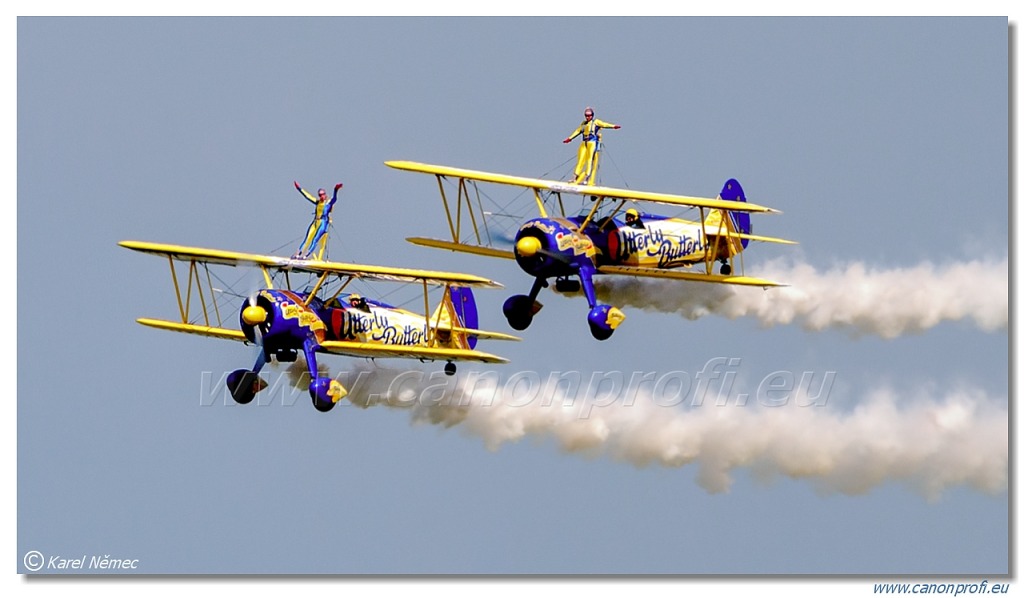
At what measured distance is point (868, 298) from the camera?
126438mm

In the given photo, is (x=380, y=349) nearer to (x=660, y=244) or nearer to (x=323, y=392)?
(x=323, y=392)

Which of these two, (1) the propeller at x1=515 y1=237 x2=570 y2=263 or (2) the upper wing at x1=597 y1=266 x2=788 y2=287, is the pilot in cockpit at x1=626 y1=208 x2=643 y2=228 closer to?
(2) the upper wing at x1=597 y1=266 x2=788 y2=287

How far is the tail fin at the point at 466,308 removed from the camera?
12275 centimetres

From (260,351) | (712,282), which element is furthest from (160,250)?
(712,282)

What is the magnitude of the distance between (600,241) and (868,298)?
298 inches

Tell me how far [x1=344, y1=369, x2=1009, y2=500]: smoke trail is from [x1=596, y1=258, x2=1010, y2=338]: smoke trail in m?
2.41

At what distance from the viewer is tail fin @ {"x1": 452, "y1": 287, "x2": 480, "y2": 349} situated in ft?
403

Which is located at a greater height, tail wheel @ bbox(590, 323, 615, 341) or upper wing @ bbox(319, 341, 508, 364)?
tail wheel @ bbox(590, 323, 615, 341)

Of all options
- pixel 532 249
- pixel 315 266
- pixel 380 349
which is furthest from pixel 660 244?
pixel 315 266

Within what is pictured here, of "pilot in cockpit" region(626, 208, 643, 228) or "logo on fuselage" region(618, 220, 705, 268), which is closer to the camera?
"logo on fuselage" region(618, 220, 705, 268)

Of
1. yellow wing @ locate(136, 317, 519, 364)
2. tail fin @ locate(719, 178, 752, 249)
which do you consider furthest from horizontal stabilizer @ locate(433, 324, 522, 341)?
tail fin @ locate(719, 178, 752, 249)

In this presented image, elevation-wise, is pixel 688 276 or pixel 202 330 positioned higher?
pixel 688 276

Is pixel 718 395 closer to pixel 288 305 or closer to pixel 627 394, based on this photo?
pixel 627 394
